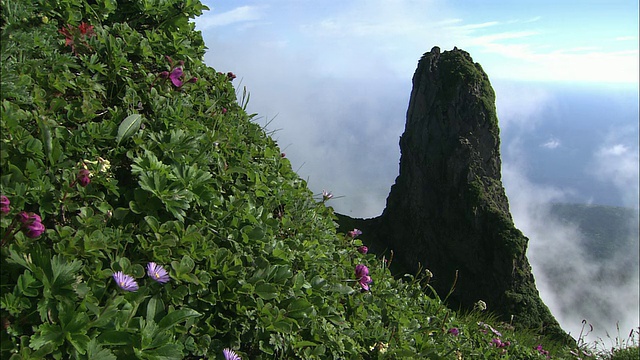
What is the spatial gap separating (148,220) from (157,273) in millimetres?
287

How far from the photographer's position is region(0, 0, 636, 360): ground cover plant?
6.44ft

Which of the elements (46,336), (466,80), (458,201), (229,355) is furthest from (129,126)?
(466,80)

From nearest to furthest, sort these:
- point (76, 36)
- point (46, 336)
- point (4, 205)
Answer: point (46, 336), point (4, 205), point (76, 36)

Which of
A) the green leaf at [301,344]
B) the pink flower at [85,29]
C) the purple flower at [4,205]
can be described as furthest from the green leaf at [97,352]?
the pink flower at [85,29]

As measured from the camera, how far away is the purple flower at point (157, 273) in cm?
214

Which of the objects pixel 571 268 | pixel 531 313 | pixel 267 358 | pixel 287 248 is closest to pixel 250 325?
pixel 267 358

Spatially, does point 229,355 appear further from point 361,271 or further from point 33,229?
point 361,271

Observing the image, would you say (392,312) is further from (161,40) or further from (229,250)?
(161,40)

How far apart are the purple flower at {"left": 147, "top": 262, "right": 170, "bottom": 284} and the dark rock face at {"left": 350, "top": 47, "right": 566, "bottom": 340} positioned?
20863 mm

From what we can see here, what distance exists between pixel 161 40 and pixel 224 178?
1208 mm

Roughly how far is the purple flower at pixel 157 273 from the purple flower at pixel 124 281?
0.38ft

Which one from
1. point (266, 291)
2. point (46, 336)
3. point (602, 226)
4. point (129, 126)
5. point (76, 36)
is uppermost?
point (602, 226)

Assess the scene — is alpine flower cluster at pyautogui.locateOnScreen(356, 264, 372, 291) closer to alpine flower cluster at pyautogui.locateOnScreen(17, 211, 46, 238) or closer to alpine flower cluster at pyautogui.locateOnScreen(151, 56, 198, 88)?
alpine flower cluster at pyautogui.locateOnScreen(151, 56, 198, 88)

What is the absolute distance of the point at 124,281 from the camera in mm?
2018
